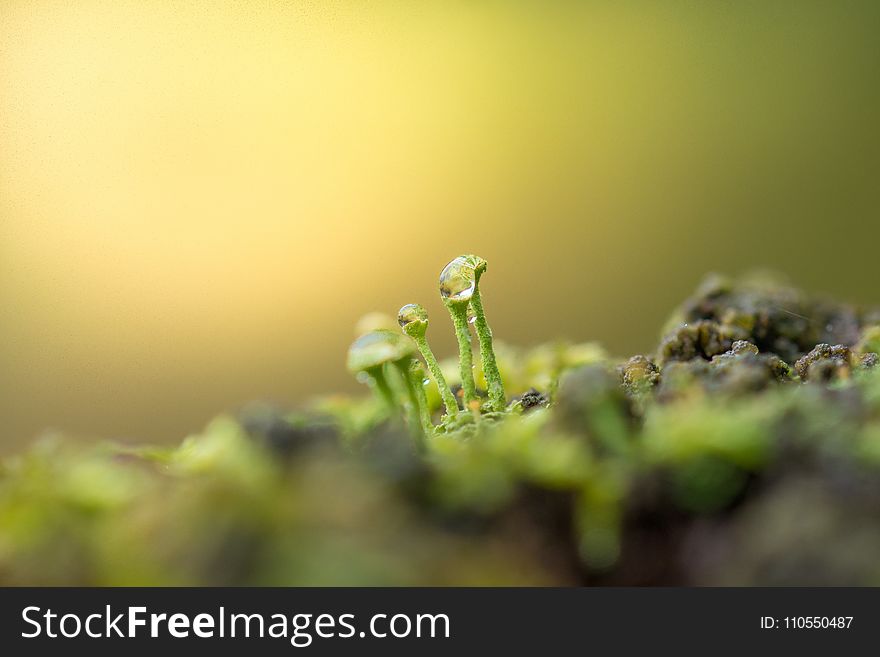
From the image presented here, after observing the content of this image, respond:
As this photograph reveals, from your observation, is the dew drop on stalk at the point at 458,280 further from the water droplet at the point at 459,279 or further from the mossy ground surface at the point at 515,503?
the mossy ground surface at the point at 515,503

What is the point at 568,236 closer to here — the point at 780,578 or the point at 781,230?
the point at 781,230

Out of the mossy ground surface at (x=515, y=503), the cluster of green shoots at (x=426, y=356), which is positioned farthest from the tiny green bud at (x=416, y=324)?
the mossy ground surface at (x=515, y=503)

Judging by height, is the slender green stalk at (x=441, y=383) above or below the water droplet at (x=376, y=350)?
above

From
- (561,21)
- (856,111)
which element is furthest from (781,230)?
(561,21)

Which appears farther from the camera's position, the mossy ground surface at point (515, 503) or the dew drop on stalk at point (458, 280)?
the dew drop on stalk at point (458, 280)

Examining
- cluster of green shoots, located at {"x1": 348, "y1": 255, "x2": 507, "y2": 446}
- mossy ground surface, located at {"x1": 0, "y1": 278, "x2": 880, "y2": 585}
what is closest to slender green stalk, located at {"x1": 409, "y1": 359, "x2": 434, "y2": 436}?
cluster of green shoots, located at {"x1": 348, "y1": 255, "x2": 507, "y2": 446}
